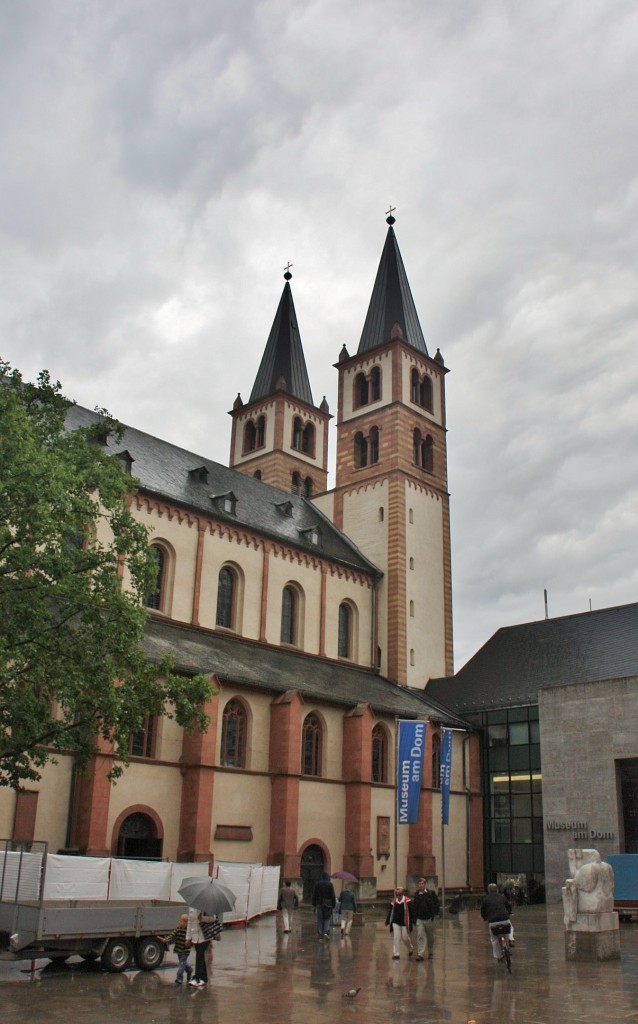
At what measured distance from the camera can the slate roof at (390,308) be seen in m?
60.4

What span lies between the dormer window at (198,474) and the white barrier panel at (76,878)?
1055 inches

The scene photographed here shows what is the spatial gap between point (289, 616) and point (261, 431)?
83.1 feet

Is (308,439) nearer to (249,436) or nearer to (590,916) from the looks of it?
(249,436)

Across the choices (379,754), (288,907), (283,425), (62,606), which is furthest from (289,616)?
(62,606)

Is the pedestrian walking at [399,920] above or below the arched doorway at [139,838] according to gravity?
below

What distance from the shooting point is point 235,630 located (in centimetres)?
4319

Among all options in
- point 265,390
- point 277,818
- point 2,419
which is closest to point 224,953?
point 2,419

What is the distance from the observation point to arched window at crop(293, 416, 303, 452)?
6881 centimetres

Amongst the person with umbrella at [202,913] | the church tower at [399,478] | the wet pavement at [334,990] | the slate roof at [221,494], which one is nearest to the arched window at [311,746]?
the slate roof at [221,494]

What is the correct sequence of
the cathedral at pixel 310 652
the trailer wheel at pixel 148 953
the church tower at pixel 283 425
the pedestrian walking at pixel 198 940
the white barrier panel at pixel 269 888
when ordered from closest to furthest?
the pedestrian walking at pixel 198 940
the trailer wheel at pixel 148 953
the white barrier panel at pixel 269 888
the cathedral at pixel 310 652
the church tower at pixel 283 425

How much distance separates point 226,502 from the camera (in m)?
45.1

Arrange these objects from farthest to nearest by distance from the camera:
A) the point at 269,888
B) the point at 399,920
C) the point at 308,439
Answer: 1. the point at 308,439
2. the point at 269,888
3. the point at 399,920

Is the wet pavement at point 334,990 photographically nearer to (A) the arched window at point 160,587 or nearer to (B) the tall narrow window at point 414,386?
(A) the arched window at point 160,587

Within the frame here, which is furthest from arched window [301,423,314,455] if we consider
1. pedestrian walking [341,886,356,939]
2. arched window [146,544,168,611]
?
pedestrian walking [341,886,356,939]
